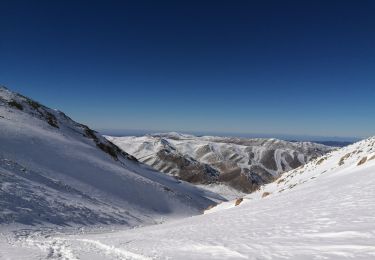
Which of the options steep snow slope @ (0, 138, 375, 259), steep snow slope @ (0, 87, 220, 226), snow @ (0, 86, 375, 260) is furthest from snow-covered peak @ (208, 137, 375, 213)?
steep snow slope @ (0, 87, 220, 226)

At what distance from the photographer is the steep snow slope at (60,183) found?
3222 cm

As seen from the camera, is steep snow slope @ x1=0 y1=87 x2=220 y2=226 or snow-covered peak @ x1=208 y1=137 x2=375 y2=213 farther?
steep snow slope @ x1=0 y1=87 x2=220 y2=226

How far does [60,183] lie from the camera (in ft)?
136

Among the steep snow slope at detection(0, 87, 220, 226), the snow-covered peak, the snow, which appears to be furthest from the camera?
the steep snow slope at detection(0, 87, 220, 226)

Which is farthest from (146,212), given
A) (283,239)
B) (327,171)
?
(283,239)

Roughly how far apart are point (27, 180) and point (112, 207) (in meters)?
9.68

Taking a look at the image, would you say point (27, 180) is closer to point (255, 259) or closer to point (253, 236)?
point (253, 236)

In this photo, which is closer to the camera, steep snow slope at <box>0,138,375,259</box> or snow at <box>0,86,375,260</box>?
steep snow slope at <box>0,138,375,259</box>

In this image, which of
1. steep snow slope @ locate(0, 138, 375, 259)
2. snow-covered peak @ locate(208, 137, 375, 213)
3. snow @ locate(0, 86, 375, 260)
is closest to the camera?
steep snow slope @ locate(0, 138, 375, 259)

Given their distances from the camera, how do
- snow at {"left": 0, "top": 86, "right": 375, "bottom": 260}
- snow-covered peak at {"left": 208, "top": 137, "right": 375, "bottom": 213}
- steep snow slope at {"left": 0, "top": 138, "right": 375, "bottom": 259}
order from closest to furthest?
steep snow slope at {"left": 0, "top": 138, "right": 375, "bottom": 259} < snow at {"left": 0, "top": 86, "right": 375, "bottom": 260} < snow-covered peak at {"left": 208, "top": 137, "right": 375, "bottom": 213}

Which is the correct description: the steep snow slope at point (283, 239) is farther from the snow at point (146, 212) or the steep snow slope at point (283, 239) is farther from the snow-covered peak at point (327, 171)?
the snow-covered peak at point (327, 171)

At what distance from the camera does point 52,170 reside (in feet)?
149

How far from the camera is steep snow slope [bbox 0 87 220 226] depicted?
32.2 metres

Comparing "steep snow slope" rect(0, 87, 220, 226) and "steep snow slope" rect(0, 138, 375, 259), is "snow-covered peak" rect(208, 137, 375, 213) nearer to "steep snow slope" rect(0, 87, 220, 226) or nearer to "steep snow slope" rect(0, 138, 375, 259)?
"steep snow slope" rect(0, 138, 375, 259)
